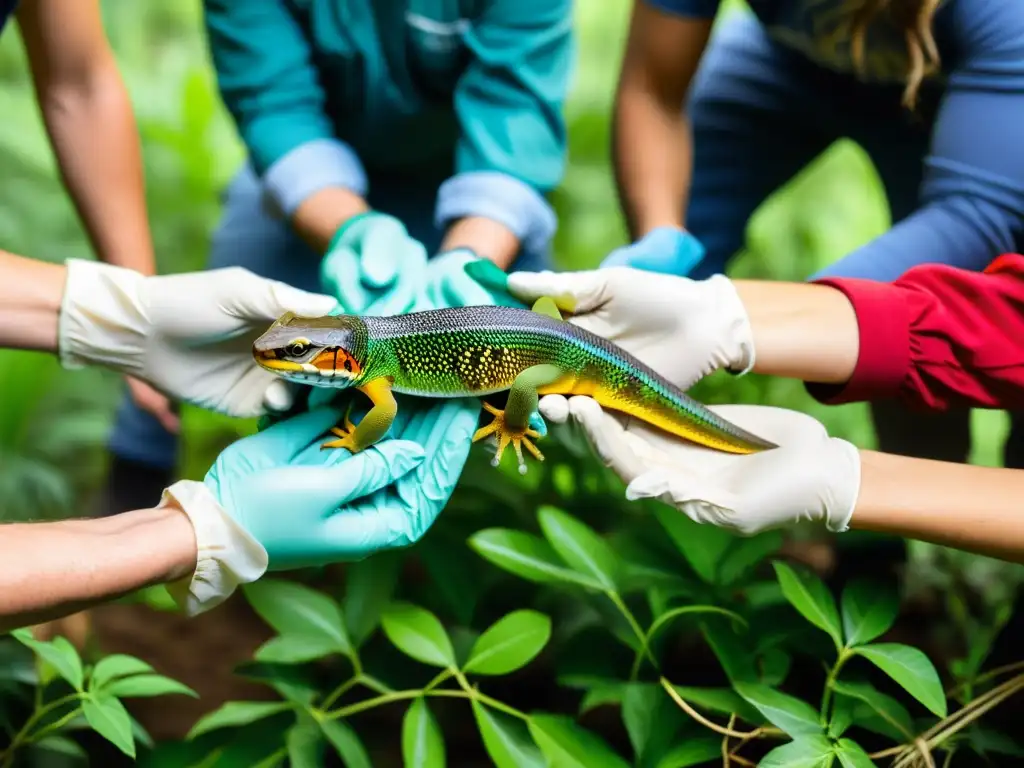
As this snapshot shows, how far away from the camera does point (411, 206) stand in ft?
6.06

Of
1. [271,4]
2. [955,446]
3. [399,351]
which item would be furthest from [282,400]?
[955,446]

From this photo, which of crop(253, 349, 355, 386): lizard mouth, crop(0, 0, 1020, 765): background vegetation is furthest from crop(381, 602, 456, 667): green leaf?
crop(253, 349, 355, 386): lizard mouth

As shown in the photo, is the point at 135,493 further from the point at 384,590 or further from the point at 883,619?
the point at 883,619

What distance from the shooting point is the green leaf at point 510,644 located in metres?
1.10

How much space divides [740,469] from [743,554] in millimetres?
141

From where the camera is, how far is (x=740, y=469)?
117 centimetres

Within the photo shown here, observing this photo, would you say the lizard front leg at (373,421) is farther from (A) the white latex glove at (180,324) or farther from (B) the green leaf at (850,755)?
(B) the green leaf at (850,755)

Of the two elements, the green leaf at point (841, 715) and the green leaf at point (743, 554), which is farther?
the green leaf at point (743, 554)

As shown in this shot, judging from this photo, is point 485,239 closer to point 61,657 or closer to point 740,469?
point 740,469

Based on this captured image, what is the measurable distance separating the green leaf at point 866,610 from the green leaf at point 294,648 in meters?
0.69

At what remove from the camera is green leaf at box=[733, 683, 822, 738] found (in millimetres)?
1029

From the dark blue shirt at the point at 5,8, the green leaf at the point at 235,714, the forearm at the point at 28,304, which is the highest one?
the dark blue shirt at the point at 5,8

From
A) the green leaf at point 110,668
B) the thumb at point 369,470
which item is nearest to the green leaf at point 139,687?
the green leaf at point 110,668

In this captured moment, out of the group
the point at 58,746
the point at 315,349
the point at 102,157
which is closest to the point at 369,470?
the point at 315,349
